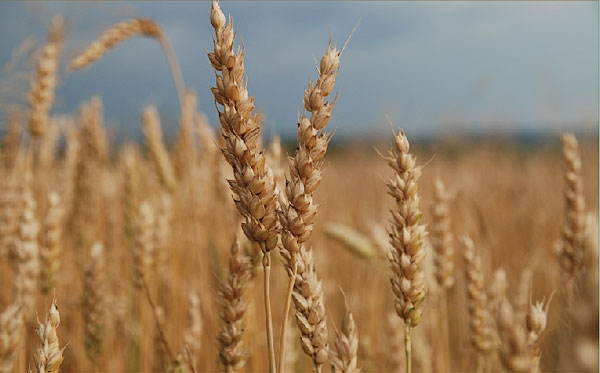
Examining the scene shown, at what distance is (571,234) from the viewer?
1190mm

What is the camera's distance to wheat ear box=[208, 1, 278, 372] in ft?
2.04

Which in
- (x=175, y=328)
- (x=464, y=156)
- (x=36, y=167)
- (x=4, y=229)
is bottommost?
(x=175, y=328)

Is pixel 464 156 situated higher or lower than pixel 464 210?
higher

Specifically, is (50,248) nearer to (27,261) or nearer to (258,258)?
A: (27,261)

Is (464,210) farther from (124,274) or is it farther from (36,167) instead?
(36,167)

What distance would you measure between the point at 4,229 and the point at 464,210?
230 centimetres

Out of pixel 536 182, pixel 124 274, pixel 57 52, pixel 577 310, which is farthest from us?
pixel 536 182

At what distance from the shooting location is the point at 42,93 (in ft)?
5.99

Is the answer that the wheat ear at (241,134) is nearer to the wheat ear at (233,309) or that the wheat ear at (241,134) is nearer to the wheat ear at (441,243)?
the wheat ear at (233,309)

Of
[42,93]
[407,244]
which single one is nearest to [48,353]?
[407,244]

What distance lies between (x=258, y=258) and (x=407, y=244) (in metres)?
0.33

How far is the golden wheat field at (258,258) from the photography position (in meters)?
0.64

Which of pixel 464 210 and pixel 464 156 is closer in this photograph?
pixel 464 210

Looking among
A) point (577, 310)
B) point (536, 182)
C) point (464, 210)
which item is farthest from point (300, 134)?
point (536, 182)
